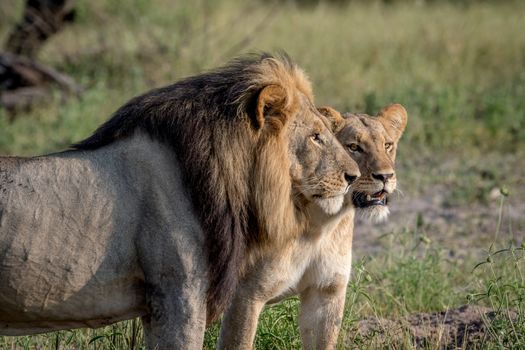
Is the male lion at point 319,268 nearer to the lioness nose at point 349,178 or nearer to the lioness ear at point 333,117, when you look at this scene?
the lioness ear at point 333,117

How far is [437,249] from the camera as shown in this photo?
5.63 meters

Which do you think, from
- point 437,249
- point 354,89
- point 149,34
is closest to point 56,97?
point 149,34

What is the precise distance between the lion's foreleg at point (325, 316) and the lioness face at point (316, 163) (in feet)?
1.55

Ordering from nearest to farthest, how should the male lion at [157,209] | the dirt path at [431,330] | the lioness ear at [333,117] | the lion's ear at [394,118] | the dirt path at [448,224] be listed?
the male lion at [157,209] → the dirt path at [431,330] → the lioness ear at [333,117] → the lion's ear at [394,118] → the dirt path at [448,224]

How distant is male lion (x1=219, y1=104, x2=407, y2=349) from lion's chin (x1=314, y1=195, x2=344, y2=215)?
0.10m

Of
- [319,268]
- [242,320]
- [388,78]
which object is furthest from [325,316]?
[388,78]

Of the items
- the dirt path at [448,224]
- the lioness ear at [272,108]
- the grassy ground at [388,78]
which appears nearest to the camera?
the lioness ear at [272,108]

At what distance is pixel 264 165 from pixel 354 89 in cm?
693

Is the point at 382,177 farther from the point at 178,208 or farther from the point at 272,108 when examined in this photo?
the point at 178,208


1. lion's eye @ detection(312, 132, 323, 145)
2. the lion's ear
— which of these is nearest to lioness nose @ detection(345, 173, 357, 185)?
lion's eye @ detection(312, 132, 323, 145)

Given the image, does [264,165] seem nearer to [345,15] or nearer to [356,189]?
[356,189]

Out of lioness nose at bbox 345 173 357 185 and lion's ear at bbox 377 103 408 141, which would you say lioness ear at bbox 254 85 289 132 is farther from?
lion's ear at bbox 377 103 408 141

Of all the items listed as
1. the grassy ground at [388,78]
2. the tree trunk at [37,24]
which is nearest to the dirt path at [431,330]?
the grassy ground at [388,78]

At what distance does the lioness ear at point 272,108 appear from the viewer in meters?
3.73
